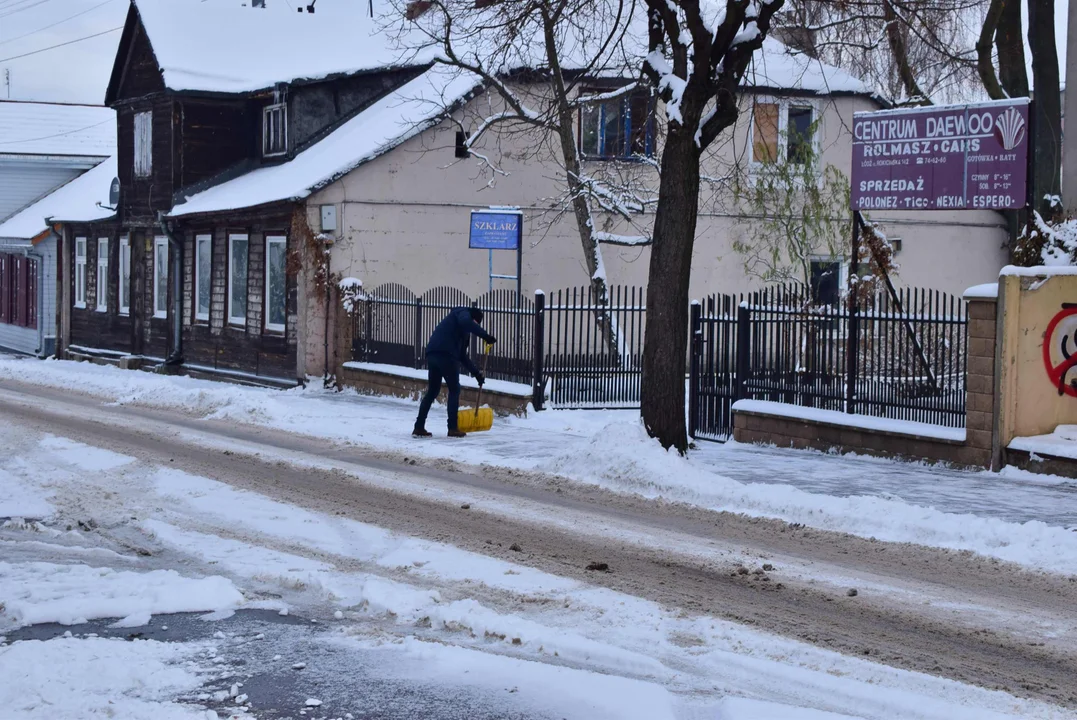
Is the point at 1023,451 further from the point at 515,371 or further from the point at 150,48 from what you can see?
the point at 150,48

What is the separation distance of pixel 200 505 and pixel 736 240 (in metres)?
17.3

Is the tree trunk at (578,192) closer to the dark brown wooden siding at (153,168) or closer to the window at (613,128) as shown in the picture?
the window at (613,128)

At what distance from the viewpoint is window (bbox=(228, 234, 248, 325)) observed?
27.0 m

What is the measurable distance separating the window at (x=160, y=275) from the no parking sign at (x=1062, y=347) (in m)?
22.3

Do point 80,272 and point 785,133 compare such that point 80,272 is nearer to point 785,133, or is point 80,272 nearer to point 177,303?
point 177,303

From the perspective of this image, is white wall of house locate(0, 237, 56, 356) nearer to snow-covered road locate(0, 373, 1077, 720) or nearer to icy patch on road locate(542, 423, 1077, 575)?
snow-covered road locate(0, 373, 1077, 720)

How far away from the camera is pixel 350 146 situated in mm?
24562

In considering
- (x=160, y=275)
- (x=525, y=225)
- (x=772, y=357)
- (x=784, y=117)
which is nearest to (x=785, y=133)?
(x=784, y=117)

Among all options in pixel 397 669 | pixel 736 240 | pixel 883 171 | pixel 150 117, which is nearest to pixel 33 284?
pixel 150 117

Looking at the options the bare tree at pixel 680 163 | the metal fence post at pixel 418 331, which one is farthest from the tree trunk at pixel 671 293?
the metal fence post at pixel 418 331

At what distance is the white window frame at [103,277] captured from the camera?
112 ft

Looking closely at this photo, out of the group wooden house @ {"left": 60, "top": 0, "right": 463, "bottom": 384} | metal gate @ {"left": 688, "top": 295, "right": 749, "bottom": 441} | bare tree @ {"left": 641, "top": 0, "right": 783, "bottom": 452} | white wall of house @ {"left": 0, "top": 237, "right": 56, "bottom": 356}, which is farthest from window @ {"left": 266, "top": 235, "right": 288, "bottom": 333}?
white wall of house @ {"left": 0, "top": 237, "right": 56, "bottom": 356}

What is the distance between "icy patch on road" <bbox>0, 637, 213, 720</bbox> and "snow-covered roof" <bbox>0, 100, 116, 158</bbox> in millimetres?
38488

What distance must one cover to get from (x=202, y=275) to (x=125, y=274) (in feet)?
17.5
